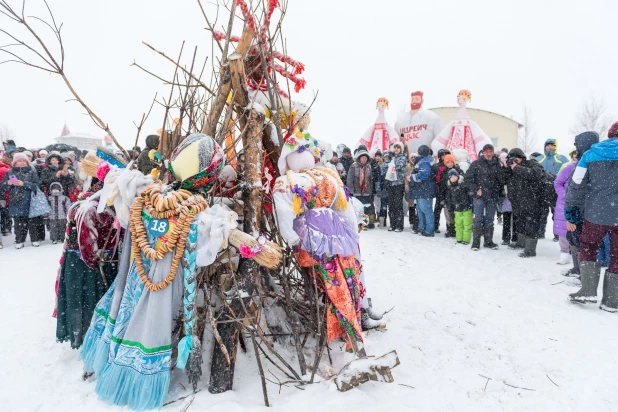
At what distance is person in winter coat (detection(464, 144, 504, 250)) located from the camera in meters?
6.15

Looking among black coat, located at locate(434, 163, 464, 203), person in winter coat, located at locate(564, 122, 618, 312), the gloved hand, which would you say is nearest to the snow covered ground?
person in winter coat, located at locate(564, 122, 618, 312)

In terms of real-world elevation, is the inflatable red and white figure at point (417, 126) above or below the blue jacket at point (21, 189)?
above

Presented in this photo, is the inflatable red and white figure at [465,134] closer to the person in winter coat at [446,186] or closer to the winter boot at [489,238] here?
the person in winter coat at [446,186]

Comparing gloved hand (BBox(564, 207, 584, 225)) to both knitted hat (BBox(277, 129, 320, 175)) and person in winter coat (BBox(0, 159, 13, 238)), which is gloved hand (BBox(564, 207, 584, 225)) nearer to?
knitted hat (BBox(277, 129, 320, 175))

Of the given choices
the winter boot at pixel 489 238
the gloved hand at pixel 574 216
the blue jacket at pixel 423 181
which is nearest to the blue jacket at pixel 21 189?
the blue jacket at pixel 423 181

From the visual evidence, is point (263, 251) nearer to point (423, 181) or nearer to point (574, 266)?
point (574, 266)

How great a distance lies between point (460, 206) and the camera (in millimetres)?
6574

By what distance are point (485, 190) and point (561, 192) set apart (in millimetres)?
1148

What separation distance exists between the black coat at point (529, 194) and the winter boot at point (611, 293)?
2042 mm

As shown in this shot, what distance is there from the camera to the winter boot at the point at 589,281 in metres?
3.81

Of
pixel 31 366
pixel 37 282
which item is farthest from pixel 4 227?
pixel 31 366

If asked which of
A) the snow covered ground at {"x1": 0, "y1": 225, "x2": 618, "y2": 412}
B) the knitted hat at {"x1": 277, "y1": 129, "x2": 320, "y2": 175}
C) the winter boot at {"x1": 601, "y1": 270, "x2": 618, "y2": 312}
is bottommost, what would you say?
the snow covered ground at {"x1": 0, "y1": 225, "x2": 618, "y2": 412}

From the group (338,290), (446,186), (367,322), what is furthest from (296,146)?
(446,186)

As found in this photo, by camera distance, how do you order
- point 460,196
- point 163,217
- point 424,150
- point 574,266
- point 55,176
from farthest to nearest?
point 55,176 < point 424,150 < point 460,196 < point 574,266 < point 163,217
